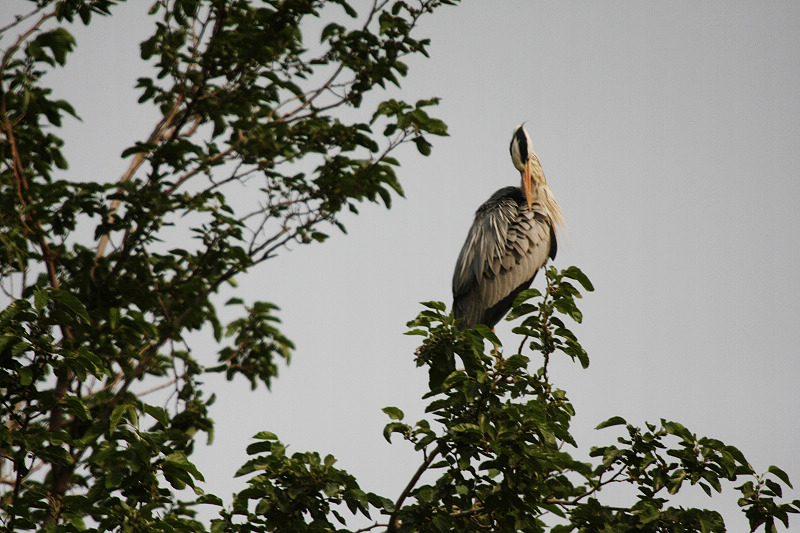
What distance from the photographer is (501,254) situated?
7191 millimetres

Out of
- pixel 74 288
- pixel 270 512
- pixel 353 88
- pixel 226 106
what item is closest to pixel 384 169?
pixel 353 88

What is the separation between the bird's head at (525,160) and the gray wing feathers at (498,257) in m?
0.31

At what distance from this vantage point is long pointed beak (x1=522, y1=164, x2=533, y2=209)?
301 inches

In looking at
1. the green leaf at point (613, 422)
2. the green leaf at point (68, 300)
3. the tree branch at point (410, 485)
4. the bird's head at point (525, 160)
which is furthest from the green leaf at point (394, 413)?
the bird's head at point (525, 160)

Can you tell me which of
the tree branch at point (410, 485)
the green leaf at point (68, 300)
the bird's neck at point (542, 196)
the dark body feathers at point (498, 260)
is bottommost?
the tree branch at point (410, 485)

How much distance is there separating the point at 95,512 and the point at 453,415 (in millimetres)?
1709

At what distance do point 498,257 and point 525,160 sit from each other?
133 centimetres

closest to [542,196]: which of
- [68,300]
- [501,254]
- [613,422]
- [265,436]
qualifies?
[501,254]

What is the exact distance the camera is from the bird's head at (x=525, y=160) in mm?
7734

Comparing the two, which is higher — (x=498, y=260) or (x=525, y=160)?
(x=525, y=160)

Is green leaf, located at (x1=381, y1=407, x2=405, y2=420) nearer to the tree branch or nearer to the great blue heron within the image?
the tree branch

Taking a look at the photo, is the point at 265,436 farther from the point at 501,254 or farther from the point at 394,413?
the point at 501,254

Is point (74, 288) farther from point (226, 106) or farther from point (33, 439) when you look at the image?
point (33, 439)

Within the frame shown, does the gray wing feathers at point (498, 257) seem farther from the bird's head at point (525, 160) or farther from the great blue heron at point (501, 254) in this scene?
the bird's head at point (525, 160)
